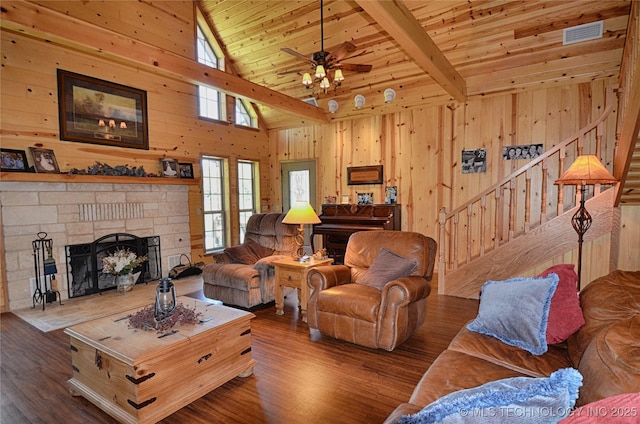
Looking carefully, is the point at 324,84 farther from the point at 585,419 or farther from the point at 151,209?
the point at 585,419

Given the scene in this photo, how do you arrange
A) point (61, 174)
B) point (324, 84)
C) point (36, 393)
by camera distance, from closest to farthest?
point (36, 393) → point (324, 84) → point (61, 174)

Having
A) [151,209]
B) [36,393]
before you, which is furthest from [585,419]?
[151,209]

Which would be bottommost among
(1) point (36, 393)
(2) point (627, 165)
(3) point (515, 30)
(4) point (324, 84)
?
(1) point (36, 393)

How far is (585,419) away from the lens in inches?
28.2

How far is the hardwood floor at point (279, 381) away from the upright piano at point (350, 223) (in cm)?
243

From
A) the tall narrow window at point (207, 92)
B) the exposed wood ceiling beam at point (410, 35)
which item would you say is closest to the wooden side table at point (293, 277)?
the exposed wood ceiling beam at point (410, 35)

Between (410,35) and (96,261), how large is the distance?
16.3 feet

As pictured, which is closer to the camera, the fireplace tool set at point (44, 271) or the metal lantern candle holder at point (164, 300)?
the metal lantern candle holder at point (164, 300)

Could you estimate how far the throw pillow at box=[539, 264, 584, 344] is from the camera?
6.05ft

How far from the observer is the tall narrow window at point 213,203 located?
6391 millimetres

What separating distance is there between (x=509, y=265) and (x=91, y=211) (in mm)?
5713

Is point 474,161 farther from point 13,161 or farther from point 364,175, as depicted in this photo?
point 13,161

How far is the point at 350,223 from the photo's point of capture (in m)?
5.88

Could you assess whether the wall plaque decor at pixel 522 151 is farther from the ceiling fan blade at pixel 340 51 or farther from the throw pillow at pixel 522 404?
the throw pillow at pixel 522 404
